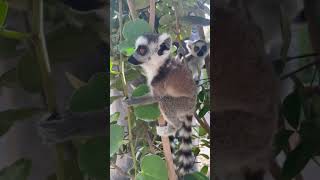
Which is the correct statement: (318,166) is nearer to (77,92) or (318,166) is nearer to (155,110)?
(155,110)

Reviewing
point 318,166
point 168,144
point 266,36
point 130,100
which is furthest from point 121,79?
point 318,166

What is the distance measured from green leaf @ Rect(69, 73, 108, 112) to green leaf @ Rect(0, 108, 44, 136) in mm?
73

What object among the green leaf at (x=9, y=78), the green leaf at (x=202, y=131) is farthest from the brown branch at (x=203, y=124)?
the green leaf at (x=9, y=78)

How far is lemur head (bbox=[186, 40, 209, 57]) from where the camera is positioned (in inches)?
23.3

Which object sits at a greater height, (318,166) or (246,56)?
(246,56)

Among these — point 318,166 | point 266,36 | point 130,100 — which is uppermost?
point 266,36

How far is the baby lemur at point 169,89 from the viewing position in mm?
618

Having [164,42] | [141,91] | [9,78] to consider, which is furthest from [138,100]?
[9,78]

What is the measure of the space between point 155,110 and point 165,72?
8 cm

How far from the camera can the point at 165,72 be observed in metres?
0.63

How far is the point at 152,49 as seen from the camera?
62 cm

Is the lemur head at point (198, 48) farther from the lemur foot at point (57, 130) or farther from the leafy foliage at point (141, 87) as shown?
the lemur foot at point (57, 130)

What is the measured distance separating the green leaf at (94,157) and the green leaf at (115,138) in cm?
4

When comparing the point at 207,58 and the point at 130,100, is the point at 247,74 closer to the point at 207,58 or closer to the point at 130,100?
the point at 207,58
